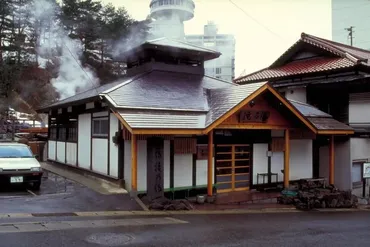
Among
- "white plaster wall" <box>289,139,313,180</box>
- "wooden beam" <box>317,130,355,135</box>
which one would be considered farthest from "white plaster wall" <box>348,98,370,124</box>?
"white plaster wall" <box>289,139,313,180</box>

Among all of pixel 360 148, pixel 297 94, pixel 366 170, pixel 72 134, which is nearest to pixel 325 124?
pixel 366 170

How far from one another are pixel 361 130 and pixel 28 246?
16313 millimetres

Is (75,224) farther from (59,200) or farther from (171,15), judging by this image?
(171,15)

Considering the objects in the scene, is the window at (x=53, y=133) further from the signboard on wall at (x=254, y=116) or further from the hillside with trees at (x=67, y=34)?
the hillside with trees at (x=67, y=34)

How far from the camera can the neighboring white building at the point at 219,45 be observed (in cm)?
4650

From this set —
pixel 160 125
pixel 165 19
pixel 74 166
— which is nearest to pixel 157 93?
pixel 160 125

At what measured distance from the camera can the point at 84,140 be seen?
15617 mm

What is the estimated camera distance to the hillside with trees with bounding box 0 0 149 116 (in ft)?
108

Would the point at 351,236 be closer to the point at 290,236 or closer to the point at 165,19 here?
the point at 290,236

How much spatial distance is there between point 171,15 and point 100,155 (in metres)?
34.5

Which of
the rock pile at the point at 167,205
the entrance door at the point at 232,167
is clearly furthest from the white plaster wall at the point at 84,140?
the entrance door at the point at 232,167

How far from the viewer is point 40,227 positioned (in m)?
7.68

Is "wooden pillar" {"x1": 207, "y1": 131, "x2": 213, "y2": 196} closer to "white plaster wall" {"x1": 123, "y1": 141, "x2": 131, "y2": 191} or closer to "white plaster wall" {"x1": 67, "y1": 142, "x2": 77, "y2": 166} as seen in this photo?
"white plaster wall" {"x1": 123, "y1": 141, "x2": 131, "y2": 191}

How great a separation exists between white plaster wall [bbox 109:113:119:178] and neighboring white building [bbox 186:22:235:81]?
1119 inches
